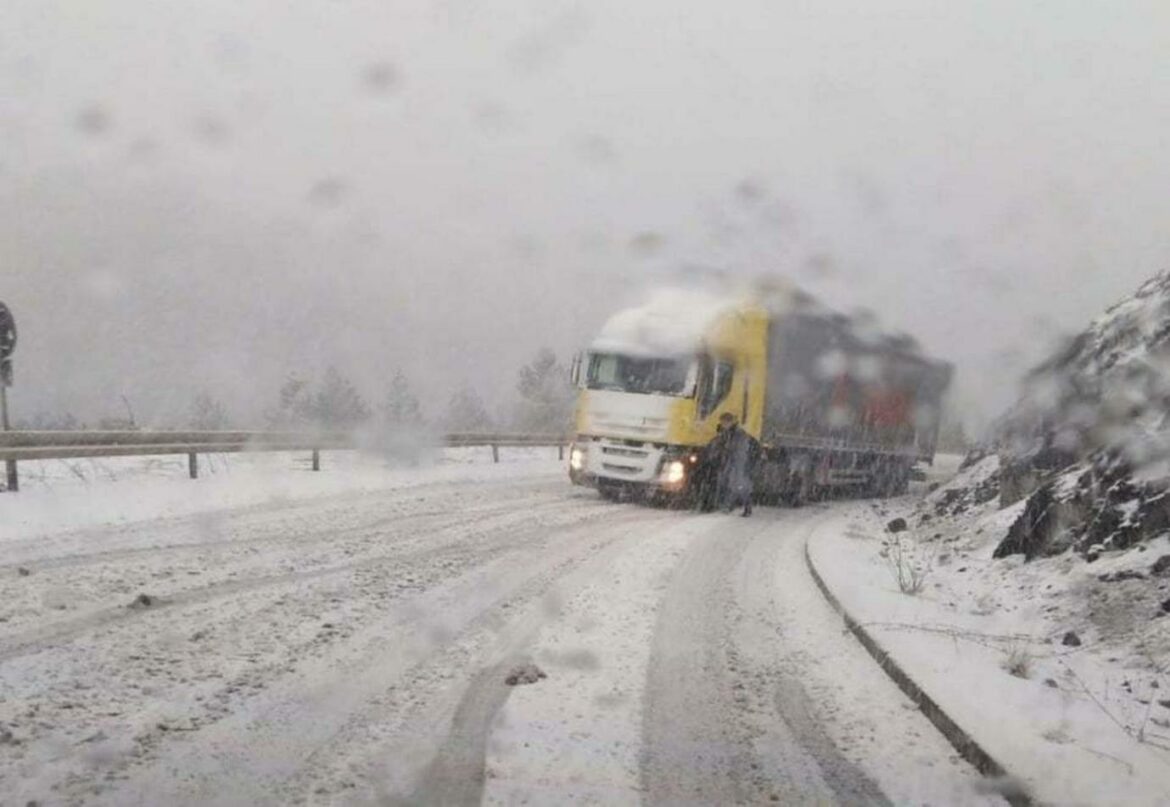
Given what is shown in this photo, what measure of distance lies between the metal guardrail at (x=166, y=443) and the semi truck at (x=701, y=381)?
5.02 meters

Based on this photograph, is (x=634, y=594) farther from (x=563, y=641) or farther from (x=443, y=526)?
(x=443, y=526)

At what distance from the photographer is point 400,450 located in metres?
23.1

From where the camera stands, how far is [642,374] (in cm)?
1772

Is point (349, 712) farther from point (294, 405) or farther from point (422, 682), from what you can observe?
point (294, 405)

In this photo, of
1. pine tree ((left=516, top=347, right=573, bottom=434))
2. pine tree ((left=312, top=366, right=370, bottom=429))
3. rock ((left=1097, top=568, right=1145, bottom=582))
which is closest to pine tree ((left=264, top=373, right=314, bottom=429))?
pine tree ((left=312, top=366, right=370, bottom=429))

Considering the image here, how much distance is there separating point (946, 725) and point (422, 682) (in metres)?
2.76

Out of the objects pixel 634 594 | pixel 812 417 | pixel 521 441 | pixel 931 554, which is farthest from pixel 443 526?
pixel 521 441

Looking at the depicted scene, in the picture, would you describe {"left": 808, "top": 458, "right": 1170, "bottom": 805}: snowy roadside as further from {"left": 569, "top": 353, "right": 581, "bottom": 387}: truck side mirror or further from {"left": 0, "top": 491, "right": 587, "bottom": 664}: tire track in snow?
{"left": 569, "top": 353, "right": 581, "bottom": 387}: truck side mirror

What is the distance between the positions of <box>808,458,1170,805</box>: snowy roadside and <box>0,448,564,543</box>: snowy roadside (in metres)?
8.00

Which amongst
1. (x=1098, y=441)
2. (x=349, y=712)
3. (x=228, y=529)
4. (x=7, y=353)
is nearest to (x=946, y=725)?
(x=349, y=712)

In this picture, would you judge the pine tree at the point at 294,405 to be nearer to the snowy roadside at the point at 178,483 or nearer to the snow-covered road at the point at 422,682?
the snowy roadside at the point at 178,483

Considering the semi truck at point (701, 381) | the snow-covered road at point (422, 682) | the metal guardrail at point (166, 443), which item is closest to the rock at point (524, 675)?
the snow-covered road at point (422, 682)

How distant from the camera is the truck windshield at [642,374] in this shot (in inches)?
683

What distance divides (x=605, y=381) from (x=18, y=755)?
14.2m
